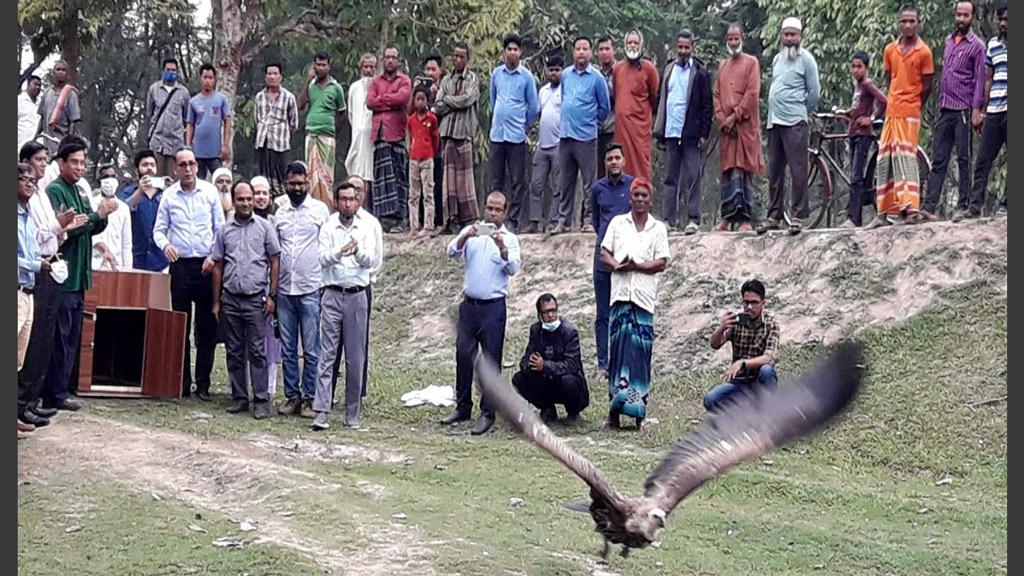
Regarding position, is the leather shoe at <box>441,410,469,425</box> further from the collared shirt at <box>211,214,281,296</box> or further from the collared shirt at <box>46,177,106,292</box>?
the collared shirt at <box>46,177,106,292</box>

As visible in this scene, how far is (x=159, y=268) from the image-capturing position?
45.2 ft

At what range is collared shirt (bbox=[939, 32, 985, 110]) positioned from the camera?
13.0 metres

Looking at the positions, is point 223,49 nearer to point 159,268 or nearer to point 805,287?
point 159,268

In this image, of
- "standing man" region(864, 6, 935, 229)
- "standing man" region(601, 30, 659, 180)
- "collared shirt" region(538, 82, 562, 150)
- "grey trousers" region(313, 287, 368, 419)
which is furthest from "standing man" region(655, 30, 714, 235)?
"grey trousers" region(313, 287, 368, 419)

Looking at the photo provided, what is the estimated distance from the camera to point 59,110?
16547 millimetres

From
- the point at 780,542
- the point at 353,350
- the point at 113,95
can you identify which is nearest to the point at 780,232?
the point at 353,350

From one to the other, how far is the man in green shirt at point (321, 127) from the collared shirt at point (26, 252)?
22.7 ft

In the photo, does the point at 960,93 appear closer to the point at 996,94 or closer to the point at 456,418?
the point at 996,94

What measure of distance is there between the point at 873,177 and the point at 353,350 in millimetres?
6223

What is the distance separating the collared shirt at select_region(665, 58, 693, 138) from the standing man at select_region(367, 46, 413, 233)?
3.24 metres

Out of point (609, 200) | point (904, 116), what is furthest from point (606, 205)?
point (904, 116)

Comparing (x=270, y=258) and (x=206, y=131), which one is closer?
(x=270, y=258)

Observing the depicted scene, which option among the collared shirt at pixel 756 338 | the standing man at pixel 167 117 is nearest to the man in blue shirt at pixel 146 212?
the standing man at pixel 167 117

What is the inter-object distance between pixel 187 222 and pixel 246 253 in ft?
2.84
